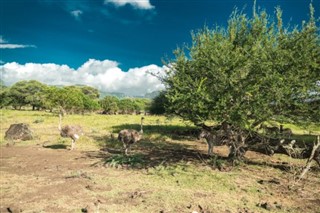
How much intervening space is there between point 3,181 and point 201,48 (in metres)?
13.0

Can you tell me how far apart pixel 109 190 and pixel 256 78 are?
9.79 metres

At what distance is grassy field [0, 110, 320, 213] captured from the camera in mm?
11055

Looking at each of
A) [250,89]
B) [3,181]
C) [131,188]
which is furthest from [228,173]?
[3,181]

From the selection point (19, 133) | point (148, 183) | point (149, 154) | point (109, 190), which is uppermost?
point (19, 133)

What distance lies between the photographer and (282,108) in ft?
57.1

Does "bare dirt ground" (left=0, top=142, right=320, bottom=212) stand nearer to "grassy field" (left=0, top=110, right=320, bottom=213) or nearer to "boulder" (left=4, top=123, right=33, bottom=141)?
"grassy field" (left=0, top=110, right=320, bottom=213)

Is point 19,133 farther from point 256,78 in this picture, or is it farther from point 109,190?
point 256,78

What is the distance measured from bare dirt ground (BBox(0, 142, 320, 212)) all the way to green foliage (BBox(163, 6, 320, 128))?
11.5 ft

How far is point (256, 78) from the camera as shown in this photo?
1617 centimetres

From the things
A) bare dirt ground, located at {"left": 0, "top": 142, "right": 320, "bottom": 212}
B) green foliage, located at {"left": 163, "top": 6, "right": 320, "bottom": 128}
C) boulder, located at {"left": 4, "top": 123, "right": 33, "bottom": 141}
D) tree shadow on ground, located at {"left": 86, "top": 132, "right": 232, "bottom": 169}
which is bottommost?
bare dirt ground, located at {"left": 0, "top": 142, "right": 320, "bottom": 212}

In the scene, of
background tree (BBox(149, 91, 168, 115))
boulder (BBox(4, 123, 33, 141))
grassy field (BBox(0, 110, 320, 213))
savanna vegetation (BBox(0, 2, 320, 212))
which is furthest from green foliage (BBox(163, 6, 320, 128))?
boulder (BBox(4, 123, 33, 141))

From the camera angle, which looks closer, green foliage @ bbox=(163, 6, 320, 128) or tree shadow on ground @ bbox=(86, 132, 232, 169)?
green foliage @ bbox=(163, 6, 320, 128)

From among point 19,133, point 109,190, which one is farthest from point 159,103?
point 109,190

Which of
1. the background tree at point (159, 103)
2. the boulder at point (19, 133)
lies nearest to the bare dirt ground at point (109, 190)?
the boulder at point (19, 133)
